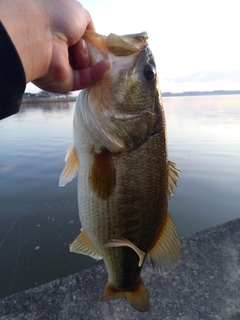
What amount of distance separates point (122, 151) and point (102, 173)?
0.58ft

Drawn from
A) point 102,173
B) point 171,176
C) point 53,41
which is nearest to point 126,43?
point 53,41

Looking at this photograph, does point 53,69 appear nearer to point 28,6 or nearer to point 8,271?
point 28,6

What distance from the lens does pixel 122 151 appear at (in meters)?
1.52

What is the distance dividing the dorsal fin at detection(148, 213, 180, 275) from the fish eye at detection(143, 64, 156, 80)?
2.94ft

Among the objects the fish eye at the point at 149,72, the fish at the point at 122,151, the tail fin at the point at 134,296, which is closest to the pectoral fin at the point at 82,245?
the fish at the point at 122,151

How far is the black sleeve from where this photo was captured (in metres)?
1.08

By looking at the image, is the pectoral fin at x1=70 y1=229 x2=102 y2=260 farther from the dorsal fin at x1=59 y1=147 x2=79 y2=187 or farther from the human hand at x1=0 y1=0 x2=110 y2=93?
the human hand at x1=0 y1=0 x2=110 y2=93

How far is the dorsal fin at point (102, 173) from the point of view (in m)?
1.49

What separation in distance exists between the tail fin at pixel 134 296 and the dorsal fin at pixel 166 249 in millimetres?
251

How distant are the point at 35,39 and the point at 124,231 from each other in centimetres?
118

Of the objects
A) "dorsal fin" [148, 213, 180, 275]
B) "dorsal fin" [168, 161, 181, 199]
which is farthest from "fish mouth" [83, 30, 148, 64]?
"dorsal fin" [148, 213, 180, 275]

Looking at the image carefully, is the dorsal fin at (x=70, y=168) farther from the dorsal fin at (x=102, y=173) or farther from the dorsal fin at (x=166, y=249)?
the dorsal fin at (x=166, y=249)

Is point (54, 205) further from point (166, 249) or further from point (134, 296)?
point (166, 249)

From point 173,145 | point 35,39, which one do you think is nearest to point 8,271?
point 35,39
